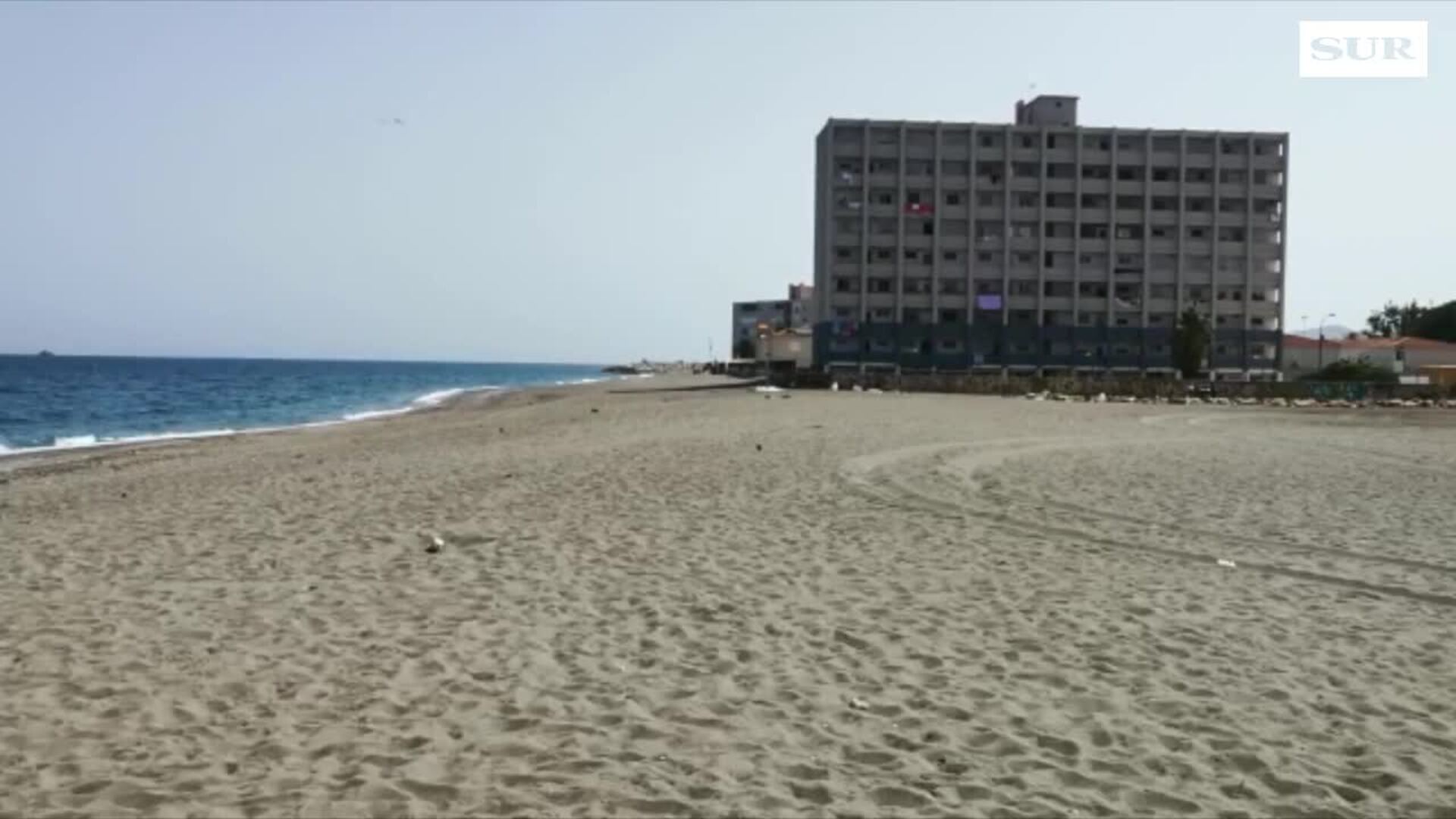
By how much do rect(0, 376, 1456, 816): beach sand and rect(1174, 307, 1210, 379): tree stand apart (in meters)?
76.6

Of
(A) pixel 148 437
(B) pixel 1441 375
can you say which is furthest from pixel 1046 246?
(A) pixel 148 437

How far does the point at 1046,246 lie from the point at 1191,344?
677 inches

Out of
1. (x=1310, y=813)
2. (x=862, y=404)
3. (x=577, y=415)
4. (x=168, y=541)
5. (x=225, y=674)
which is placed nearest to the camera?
(x=1310, y=813)

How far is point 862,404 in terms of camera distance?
48.6 m

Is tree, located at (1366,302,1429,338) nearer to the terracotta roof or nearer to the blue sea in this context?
the terracotta roof

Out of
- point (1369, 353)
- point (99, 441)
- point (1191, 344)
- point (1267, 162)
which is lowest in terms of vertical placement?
point (99, 441)

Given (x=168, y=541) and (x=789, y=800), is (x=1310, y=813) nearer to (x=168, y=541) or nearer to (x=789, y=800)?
(x=789, y=800)

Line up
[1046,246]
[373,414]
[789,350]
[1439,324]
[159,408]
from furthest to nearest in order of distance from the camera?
1. [1439,324]
2. [789,350]
3. [1046,246]
4. [159,408]
5. [373,414]

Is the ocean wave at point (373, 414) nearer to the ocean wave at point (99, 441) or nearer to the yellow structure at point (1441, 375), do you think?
the ocean wave at point (99, 441)

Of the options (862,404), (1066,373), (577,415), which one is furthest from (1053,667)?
(1066,373)

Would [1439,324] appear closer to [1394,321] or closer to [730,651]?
[1394,321]

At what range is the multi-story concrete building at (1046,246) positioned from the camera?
3871 inches

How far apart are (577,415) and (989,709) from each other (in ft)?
127

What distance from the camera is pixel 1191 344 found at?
8888 centimetres
